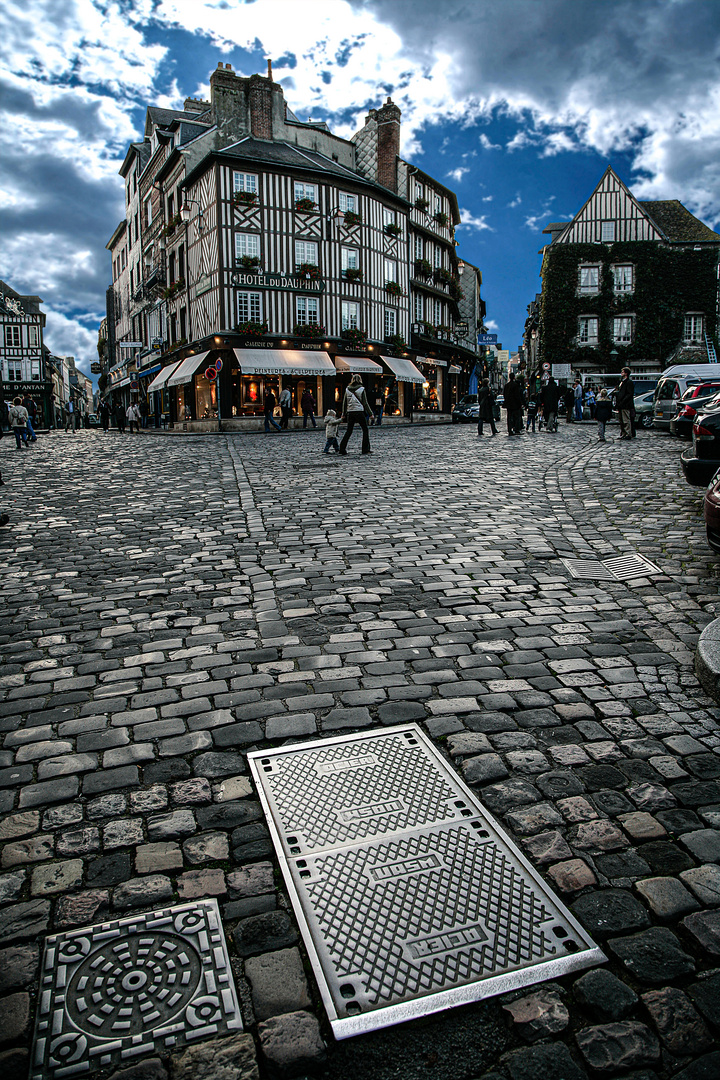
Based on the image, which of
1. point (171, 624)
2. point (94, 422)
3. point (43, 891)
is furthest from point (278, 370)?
point (94, 422)

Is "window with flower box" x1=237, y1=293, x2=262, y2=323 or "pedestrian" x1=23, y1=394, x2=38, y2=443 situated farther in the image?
"window with flower box" x1=237, y1=293, x2=262, y2=323

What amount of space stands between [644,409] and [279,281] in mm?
16412

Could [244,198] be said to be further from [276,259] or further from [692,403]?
[692,403]

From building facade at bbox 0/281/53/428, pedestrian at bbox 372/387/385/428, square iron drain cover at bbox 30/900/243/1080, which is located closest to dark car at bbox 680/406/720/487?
square iron drain cover at bbox 30/900/243/1080

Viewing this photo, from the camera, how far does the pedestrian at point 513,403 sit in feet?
62.5

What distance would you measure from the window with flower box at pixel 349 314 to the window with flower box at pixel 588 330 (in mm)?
16038

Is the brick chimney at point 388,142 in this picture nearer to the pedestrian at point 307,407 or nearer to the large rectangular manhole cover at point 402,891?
the pedestrian at point 307,407

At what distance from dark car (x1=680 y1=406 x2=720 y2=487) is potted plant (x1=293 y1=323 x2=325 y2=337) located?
25393mm

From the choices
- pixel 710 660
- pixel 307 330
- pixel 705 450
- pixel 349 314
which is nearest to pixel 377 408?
pixel 349 314

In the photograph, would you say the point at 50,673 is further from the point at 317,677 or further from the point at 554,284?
the point at 554,284

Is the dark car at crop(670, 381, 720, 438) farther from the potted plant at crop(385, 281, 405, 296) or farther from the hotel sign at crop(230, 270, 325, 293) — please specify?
the potted plant at crop(385, 281, 405, 296)

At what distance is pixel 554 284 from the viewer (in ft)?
134

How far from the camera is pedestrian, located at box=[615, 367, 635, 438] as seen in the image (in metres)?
16.1

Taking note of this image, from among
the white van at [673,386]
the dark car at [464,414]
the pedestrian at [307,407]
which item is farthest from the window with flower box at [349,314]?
the white van at [673,386]
